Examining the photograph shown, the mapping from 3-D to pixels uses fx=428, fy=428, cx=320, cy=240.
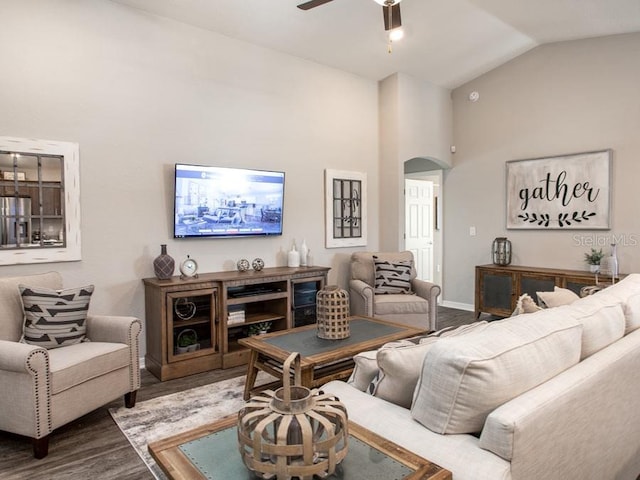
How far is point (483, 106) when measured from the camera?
19.4 ft

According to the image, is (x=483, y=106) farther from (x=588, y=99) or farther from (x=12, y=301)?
(x=12, y=301)

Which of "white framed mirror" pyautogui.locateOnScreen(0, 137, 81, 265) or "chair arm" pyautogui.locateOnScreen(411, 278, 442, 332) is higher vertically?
"white framed mirror" pyautogui.locateOnScreen(0, 137, 81, 265)

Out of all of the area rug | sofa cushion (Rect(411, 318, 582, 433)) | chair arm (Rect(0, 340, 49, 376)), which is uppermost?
sofa cushion (Rect(411, 318, 582, 433))

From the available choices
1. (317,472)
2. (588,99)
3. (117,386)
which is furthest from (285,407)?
(588,99)

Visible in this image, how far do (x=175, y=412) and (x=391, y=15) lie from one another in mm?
3218

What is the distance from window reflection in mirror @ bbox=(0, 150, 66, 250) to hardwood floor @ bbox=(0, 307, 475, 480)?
4.55 feet

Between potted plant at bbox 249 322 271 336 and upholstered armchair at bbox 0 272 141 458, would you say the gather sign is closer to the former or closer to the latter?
potted plant at bbox 249 322 271 336

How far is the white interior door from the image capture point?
21.7 ft

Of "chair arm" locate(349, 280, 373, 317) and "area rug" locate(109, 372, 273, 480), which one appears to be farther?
"chair arm" locate(349, 280, 373, 317)

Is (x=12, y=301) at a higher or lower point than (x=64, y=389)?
higher

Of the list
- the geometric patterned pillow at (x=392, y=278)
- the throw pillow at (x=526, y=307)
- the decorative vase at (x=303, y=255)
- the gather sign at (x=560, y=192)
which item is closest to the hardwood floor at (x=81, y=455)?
the throw pillow at (x=526, y=307)

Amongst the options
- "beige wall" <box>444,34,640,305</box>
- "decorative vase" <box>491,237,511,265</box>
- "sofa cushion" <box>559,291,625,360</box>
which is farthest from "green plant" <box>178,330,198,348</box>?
"beige wall" <box>444,34,640,305</box>

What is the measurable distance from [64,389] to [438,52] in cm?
497

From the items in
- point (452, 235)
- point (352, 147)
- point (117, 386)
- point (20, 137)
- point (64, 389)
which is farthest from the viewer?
point (452, 235)
